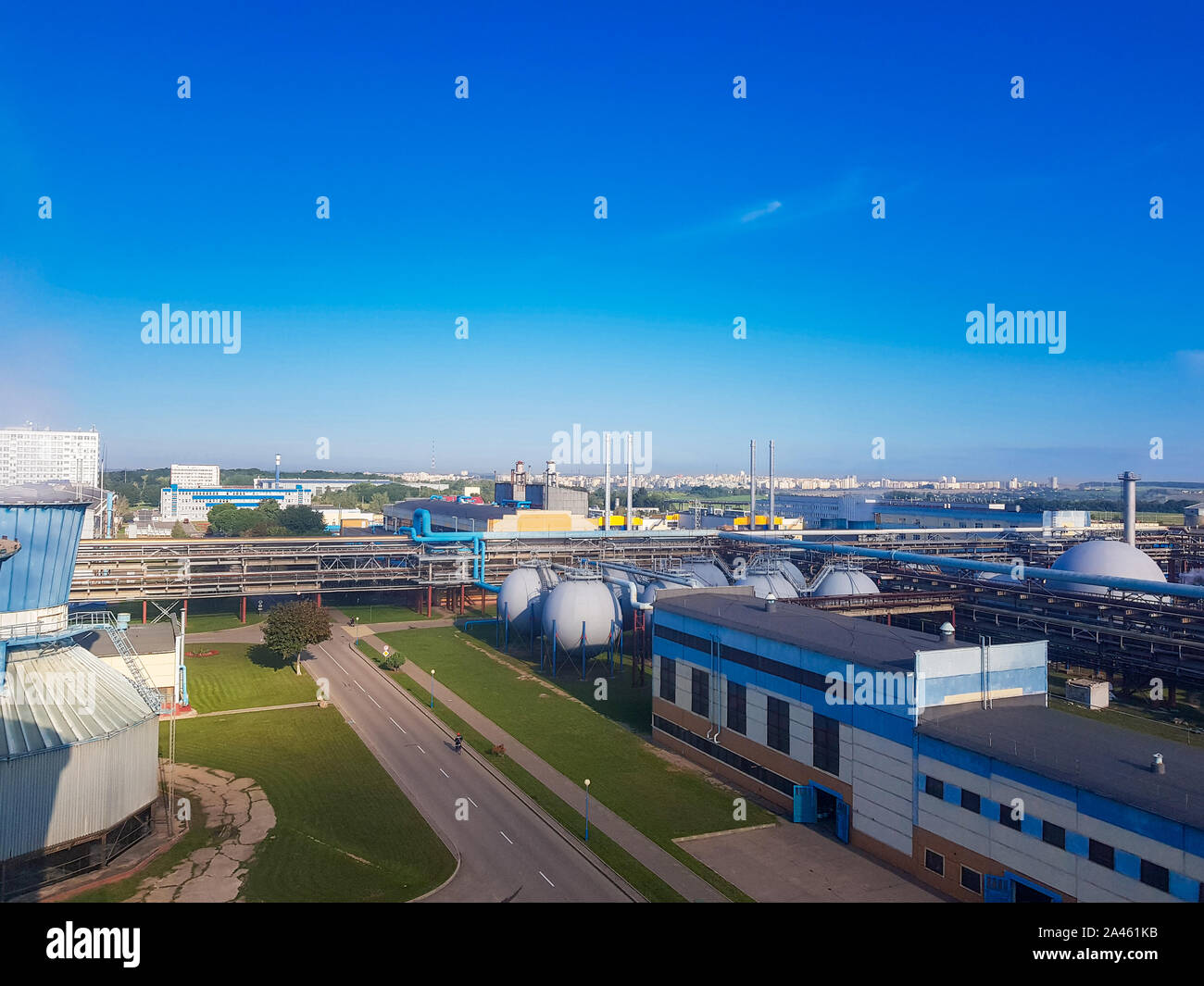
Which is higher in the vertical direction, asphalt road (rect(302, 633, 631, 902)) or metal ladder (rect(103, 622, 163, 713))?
metal ladder (rect(103, 622, 163, 713))

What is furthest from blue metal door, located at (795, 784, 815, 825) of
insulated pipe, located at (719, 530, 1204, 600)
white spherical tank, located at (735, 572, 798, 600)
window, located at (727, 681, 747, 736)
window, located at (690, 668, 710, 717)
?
insulated pipe, located at (719, 530, 1204, 600)

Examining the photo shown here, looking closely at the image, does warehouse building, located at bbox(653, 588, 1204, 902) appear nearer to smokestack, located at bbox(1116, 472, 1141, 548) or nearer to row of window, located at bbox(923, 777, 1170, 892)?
row of window, located at bbox(923, 777, 1170, 892)

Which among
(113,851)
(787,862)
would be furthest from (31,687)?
(787,862)

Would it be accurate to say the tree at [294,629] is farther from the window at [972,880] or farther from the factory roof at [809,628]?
the window at [972,880]

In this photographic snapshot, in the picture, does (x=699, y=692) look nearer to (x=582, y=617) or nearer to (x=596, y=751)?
(x=596, y=751)

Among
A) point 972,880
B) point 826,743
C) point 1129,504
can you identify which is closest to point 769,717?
point 826,743
